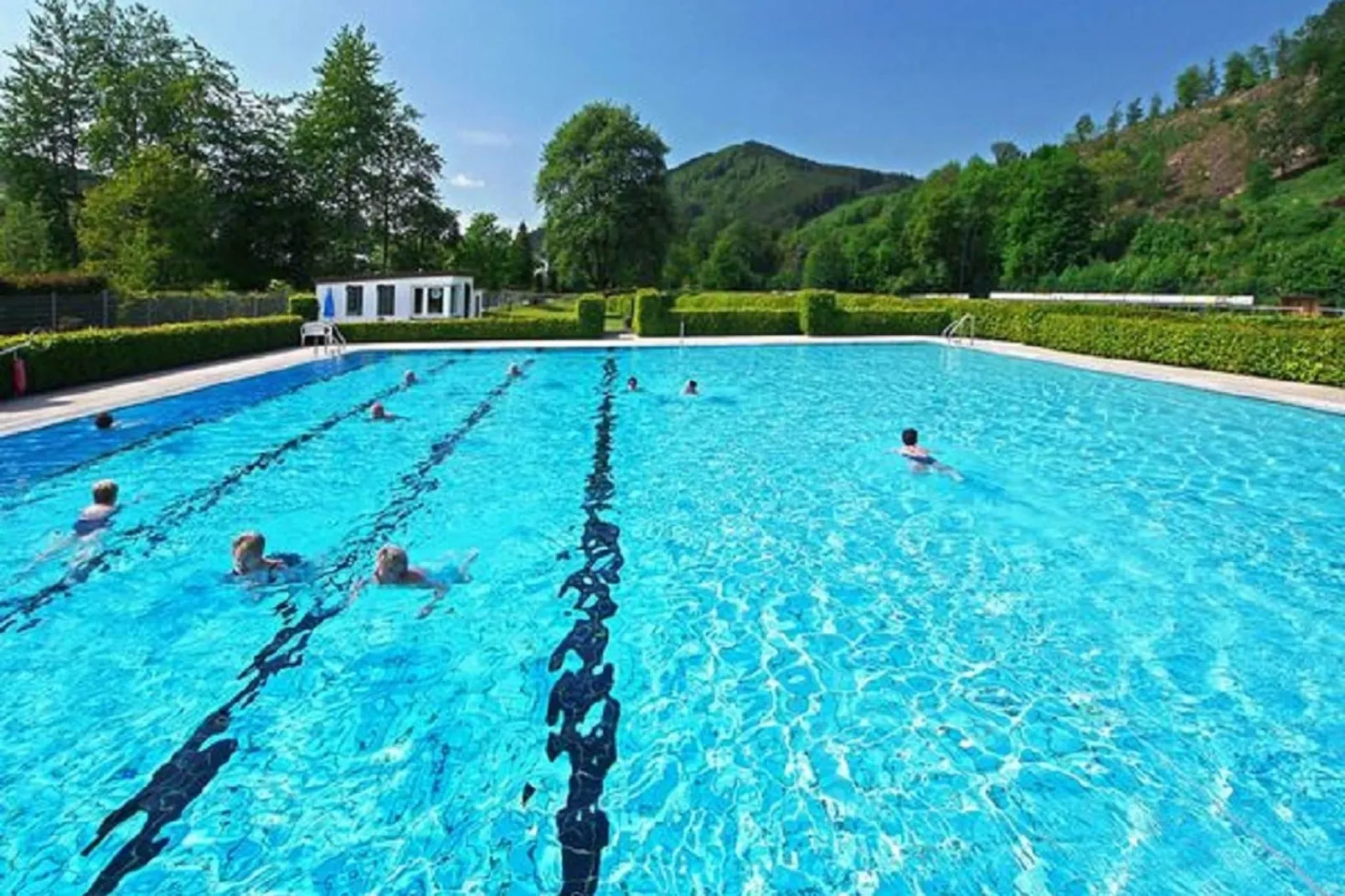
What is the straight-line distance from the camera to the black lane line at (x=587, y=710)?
A: 3.46 metres

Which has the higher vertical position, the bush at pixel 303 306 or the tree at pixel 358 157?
the tree at pixel 358 157

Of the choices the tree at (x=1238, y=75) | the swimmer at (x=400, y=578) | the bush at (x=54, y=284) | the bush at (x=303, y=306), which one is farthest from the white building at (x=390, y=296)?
the tree at (x=1238, y=75)

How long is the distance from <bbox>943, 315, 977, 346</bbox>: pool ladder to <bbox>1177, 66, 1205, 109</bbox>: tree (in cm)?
13580

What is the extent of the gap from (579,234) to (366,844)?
49.2 metres

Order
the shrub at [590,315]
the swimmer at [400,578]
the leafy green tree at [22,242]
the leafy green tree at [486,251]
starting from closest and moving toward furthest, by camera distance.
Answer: the swimmer at [400,578], the shrub at [590,315], the leafy green tree at [22,242], the leafy green tree at [486,251]

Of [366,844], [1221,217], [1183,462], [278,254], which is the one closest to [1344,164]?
[1221,217]

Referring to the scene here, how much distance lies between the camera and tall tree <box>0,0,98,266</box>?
3591cm

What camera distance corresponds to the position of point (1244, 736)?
171 inches

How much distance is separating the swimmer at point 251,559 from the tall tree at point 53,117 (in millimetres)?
40798

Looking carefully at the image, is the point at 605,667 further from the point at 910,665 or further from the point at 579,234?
the point at 579,234

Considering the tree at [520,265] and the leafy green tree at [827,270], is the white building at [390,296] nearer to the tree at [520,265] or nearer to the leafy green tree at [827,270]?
the tree at [520,265]

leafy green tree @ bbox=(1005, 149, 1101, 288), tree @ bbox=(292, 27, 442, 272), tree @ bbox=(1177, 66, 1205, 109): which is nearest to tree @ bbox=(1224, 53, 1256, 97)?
tree @ bbox=(1177, 66, 1205, 109)

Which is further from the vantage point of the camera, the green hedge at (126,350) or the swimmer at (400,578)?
the green hedge at (126,350)

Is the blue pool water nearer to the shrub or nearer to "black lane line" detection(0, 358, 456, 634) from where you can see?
"black lane line" detection(0, 358, 456, 634)
